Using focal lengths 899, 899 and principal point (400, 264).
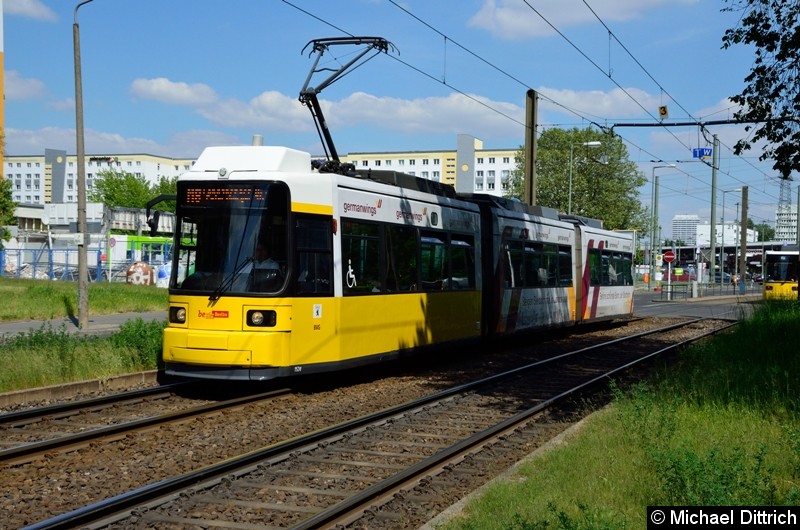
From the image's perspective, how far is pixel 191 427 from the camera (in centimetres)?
1029

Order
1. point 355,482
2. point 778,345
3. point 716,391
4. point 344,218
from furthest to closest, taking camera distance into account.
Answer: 1. point 778,345
2. point 344,218
3. point 716,391
4. point 355,482

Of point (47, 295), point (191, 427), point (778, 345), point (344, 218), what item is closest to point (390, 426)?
point (191, 427)

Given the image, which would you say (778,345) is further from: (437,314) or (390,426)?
(390,426)

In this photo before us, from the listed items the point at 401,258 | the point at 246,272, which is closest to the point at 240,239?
the point at 246,272

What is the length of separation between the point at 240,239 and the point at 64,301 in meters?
19.3

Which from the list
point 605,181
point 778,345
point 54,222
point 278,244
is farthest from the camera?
point 605,181

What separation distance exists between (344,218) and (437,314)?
370 cm

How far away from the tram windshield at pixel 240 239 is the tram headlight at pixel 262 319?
0.97 ft

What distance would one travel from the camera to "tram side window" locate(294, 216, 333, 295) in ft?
39.9

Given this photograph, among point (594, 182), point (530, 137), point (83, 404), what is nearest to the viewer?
point (83, 404)

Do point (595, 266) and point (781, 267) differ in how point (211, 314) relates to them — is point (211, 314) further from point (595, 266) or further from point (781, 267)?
point (781, 267)

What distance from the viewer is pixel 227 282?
11.9 metres

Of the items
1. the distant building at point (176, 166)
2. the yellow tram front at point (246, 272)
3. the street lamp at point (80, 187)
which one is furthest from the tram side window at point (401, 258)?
the distant building at point (176, 166)

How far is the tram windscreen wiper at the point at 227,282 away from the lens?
38.9 feet
